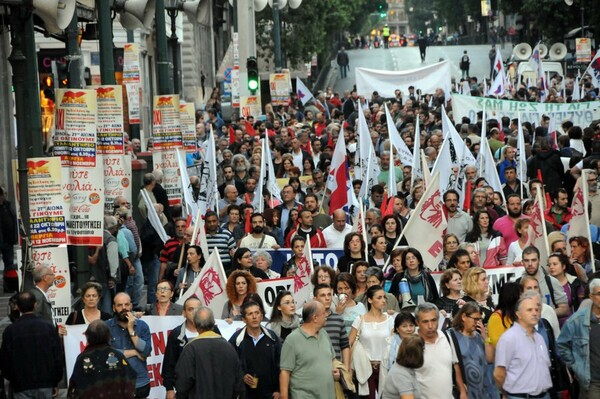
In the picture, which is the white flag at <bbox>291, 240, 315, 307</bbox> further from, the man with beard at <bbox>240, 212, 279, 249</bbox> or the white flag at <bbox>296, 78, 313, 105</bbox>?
the white flag at <bbox>296, 78, 313, 105</bbox>

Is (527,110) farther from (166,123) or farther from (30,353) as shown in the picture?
(30,353)

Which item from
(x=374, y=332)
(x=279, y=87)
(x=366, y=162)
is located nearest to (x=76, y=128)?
(x=374, y=332)

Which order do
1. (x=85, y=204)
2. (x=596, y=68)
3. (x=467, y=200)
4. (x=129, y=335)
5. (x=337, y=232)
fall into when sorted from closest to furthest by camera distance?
(x=129, y=335)
(x=85, y=204)
(x=337, y=232)
(x=467, y=200)
(x=596, y=68)

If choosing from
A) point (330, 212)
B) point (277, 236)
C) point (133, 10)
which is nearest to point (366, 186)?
point (330, 212)

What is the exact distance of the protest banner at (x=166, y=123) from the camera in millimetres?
21891

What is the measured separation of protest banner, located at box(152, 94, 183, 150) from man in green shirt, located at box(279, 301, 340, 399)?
10285 millimetres

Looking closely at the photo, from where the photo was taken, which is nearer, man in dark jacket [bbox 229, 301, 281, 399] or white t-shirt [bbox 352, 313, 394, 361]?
man in dark jacket [bbox 229, 301, 281, 399]

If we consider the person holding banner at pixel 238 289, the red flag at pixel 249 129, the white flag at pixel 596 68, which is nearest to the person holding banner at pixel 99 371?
the person holding banner at pixel 238 289

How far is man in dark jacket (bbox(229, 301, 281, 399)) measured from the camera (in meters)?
12.1

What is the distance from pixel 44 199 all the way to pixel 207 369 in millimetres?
2864

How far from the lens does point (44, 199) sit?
13.5 m

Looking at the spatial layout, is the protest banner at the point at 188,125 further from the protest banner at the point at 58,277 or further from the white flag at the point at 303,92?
the white flag at the point at 303,92

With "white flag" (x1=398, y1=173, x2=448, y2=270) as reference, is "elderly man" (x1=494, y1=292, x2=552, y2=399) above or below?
below

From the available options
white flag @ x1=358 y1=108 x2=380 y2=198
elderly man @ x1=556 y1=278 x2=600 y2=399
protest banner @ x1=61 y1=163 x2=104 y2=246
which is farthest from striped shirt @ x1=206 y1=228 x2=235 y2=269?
elderly man @ x1=556 y1=278 x2=600 y2=399
